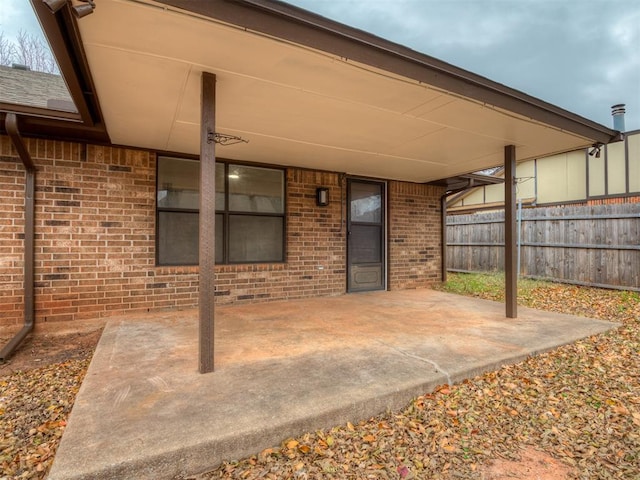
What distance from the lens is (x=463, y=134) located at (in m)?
3.77

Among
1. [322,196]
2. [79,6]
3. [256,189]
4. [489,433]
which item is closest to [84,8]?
[79,6]

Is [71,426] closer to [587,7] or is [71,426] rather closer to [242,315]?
[242,315]

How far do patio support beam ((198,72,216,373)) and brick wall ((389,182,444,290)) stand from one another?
444 centimetres

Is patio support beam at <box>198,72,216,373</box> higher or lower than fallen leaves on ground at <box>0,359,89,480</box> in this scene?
higher

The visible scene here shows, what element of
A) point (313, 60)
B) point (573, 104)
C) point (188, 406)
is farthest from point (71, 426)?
point (573, 104)

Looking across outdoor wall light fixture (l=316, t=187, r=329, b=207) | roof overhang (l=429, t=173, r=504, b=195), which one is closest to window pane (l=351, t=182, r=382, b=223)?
outdoor wall light fixture (l=316, t=187, r=329, b=207)

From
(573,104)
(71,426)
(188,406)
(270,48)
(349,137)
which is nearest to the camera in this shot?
(71,426)

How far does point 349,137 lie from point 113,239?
316 centimetres

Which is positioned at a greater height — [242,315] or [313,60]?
[313,60]

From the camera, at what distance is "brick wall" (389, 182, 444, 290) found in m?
6.39

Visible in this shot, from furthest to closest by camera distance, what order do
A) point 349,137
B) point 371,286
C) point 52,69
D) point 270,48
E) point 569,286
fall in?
point 52,69
point 569,286
point 371,286
point 349,137
point 270,48

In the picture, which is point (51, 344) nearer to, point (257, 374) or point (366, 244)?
point (257, 374)

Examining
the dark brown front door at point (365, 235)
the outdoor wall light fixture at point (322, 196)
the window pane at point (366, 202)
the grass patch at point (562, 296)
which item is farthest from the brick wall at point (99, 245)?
the grass patch at point (562, 296)

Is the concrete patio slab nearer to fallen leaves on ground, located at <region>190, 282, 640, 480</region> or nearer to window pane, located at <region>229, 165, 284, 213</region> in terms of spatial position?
fallen leaves on ground, located at <region>190, 282, 640, 480</region>
